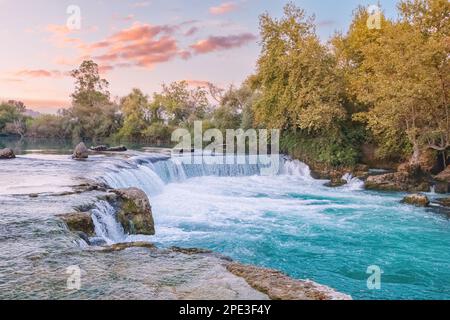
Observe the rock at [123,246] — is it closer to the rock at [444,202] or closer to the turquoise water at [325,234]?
the turquoise water at [325,234]

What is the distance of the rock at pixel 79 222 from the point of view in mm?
6998

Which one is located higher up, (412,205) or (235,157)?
(235,157)

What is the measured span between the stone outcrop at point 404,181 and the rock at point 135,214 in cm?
1286

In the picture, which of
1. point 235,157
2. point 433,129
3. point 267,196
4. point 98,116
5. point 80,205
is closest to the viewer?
point 80,205

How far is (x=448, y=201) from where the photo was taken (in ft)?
46.6

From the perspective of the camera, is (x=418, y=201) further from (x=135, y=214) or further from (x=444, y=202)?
(x=135, y=214)

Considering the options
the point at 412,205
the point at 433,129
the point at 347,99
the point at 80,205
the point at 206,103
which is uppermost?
the point at 206,103

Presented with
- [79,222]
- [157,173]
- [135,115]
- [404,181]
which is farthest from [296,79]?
[135,115]

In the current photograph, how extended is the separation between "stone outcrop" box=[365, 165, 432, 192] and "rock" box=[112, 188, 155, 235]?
42.2 ft

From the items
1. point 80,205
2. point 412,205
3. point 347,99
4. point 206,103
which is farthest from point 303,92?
point 206,103

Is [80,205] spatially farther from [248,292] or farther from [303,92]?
[303,92]

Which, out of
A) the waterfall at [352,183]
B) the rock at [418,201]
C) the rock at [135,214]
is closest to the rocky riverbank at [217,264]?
the rock at [135,214]

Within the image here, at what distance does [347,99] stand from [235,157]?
8204 millimetres

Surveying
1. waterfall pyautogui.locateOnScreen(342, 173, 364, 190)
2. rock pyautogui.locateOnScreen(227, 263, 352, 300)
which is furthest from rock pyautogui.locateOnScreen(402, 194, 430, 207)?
rock pyautogui.locateOnScreen(227, 263, 352, 300)
